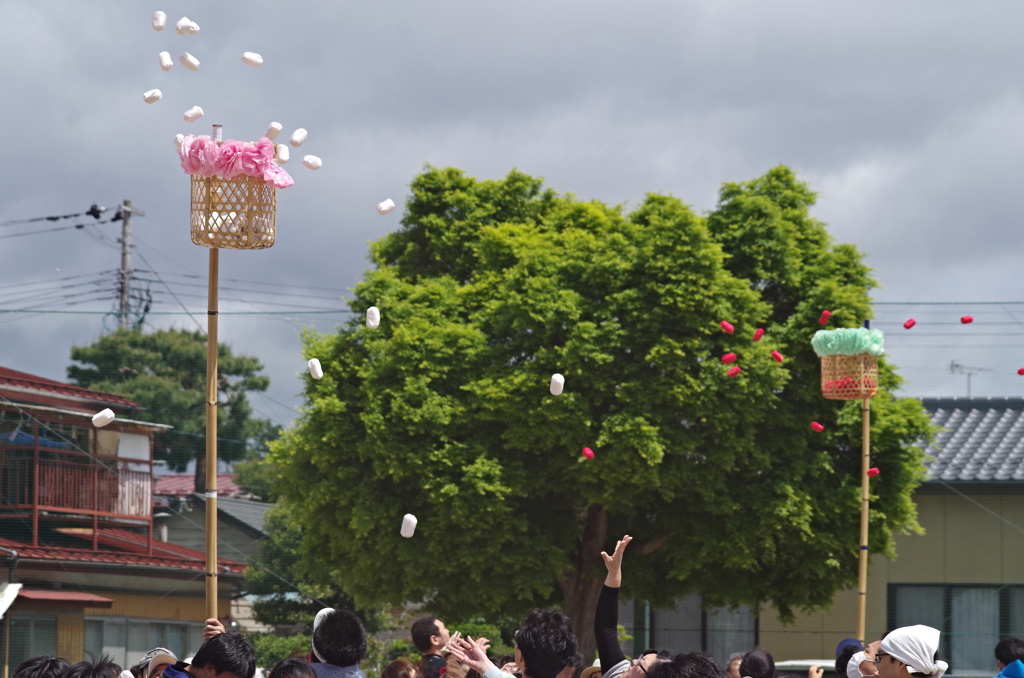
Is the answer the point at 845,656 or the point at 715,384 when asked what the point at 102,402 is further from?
the point at 845,656

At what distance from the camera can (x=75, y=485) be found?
62.4ft

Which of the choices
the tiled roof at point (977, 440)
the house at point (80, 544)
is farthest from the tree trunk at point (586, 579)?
the house at point (80, 544)

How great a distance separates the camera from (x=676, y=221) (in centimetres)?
1611

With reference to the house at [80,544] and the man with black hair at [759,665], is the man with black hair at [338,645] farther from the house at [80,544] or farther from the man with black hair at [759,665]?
the house at [80,544]

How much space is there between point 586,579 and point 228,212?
1160 cm

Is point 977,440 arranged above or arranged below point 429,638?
above

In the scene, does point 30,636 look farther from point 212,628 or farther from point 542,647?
point 542,647

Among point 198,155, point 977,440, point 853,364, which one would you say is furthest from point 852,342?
point 977,440

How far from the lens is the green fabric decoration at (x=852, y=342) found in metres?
11.6

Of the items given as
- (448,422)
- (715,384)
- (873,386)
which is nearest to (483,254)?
(448,422)

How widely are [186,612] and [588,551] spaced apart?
6.65 metres

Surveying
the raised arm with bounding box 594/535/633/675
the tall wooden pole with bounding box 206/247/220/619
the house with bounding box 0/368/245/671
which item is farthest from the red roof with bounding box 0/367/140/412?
the raised arm with bounding box 594/535/633/675

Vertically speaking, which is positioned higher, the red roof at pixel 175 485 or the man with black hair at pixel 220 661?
the man with black hair at pixel 220 661

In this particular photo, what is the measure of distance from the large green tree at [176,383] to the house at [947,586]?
7.88 metres
